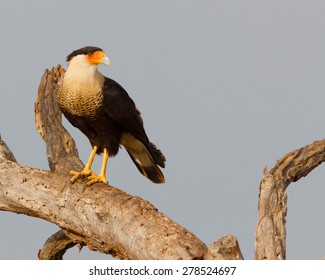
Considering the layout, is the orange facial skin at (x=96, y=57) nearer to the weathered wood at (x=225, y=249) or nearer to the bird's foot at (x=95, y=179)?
the bird's foot at (x=95, y=179)

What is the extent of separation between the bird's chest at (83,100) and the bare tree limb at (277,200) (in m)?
2.30

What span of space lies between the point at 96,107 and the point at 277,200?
2645 millimetres

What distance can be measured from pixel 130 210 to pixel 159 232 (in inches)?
24.7

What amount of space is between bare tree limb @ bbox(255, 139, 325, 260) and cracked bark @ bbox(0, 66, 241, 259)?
0.51 meters

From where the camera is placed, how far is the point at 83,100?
8.73 meters

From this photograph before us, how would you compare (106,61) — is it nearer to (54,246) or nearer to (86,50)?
(86,50)

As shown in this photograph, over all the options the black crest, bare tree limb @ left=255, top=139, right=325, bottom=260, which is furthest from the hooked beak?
bare tree limb @ left=255, top=139, right=325, bottom=260

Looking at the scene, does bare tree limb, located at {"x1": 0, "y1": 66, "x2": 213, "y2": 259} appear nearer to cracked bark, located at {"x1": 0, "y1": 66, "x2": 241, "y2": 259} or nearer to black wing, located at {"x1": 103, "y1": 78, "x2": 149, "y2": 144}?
cracked bark, located at {"x1": 0, "y1": 66, "x2": 241, "y2": 259}

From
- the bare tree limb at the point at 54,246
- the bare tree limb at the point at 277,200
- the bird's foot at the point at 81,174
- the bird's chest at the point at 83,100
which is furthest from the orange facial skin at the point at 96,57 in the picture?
the bare tree limb at the point at 277,200

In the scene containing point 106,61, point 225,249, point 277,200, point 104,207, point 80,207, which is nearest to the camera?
point 225,249

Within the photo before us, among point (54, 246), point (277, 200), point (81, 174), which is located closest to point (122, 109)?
point (81, 174)

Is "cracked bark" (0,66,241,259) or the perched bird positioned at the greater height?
the perched bird

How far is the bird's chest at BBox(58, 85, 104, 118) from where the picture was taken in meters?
8.74
